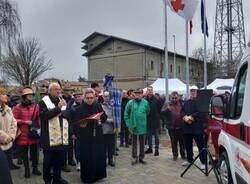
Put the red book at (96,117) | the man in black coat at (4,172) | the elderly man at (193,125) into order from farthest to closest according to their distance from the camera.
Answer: the elderly man at (193,125) → the red book at (96,117) → the man in black coat at (4,172)

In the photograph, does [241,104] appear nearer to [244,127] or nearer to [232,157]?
[244,127]

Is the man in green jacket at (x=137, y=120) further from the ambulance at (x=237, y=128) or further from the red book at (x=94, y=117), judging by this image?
the ambulance at (x=237, y=128)

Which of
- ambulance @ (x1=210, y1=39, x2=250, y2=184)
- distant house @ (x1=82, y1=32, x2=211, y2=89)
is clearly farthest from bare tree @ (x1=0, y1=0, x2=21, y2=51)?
distant house @ (x1=82, y1=32, x2=211, y2=89)

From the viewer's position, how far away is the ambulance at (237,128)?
4.28 m

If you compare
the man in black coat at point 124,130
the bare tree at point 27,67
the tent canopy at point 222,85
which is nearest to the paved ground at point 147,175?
the man in black coat at point 124,130

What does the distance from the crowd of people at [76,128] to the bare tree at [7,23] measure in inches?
450

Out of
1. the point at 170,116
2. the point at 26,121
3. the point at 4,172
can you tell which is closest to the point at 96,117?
the point at 26,121

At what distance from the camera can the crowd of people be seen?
7133 millimetres

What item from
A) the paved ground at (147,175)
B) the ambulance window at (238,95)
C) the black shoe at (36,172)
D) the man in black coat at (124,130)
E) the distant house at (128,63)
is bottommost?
the paved ground at (147,175)

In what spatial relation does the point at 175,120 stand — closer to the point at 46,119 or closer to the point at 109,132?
the point at 109,132

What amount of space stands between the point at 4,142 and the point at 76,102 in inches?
230

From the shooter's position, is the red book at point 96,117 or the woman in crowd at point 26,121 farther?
the woman in crowd at point 26,121

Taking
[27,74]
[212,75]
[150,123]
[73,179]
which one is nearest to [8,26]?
[150,123]

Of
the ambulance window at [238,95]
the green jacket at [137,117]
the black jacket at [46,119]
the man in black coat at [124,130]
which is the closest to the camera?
the ambulance window at [238,95]
